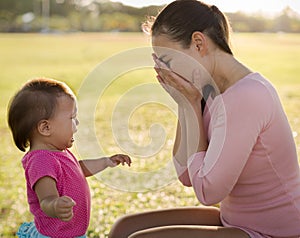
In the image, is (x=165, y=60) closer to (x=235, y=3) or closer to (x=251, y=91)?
(x=251, y=91)

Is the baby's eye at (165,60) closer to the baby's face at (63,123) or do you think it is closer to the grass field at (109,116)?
the grass field at (109,116)

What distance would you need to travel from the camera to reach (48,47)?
35219 mm

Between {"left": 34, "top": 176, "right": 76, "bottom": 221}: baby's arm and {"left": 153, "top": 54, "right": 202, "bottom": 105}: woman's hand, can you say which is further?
{"left": 153, "top": 54, "right": 202, "bottom": 105}: woman's hand

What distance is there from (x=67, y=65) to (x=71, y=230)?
73.8ft

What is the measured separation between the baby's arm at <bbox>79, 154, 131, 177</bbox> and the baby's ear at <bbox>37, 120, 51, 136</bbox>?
35 centimetres

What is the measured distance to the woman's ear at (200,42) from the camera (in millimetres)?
2799

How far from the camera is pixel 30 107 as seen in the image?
293 centimetres

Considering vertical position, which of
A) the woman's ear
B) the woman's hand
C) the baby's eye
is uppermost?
the woman's ear

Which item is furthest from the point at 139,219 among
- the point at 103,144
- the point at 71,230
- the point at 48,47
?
the point at 48,47

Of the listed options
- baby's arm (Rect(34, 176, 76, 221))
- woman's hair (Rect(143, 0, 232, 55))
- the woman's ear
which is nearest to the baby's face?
baby's arm (Rect(34, 176, 76, 221))

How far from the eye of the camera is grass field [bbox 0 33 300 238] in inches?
218

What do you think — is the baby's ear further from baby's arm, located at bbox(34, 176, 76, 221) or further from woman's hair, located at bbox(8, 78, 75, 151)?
baby's arm, located at bbox(34, 176, 76, 221)

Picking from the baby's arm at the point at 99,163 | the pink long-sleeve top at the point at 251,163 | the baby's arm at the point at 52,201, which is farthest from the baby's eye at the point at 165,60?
the baby's arm at the point at 52,201

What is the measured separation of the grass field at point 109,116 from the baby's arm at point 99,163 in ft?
1.84
